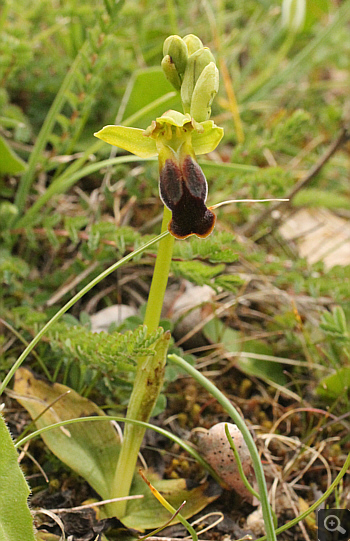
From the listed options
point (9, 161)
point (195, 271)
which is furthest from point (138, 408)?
point (9, 161)

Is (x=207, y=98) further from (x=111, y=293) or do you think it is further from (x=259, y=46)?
(x=259, y=46)

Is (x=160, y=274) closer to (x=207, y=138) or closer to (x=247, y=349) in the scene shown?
(x=207, y=138)

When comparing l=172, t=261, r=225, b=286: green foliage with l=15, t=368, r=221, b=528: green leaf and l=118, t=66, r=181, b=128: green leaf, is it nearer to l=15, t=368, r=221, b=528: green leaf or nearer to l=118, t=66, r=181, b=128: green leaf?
l=15, t=368, r=221, b=528: green leaf

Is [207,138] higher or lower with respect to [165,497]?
higher

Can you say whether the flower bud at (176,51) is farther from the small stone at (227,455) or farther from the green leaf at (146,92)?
the small stone at (227,455)

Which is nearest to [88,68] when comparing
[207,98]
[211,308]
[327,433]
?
[207,98]

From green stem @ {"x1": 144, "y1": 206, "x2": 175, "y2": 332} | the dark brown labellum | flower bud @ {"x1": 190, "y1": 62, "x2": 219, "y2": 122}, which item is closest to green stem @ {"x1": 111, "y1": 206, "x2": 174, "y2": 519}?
green stem @ {"x1": 144, "y1": 206, "x2": 175, "y2": 332}
